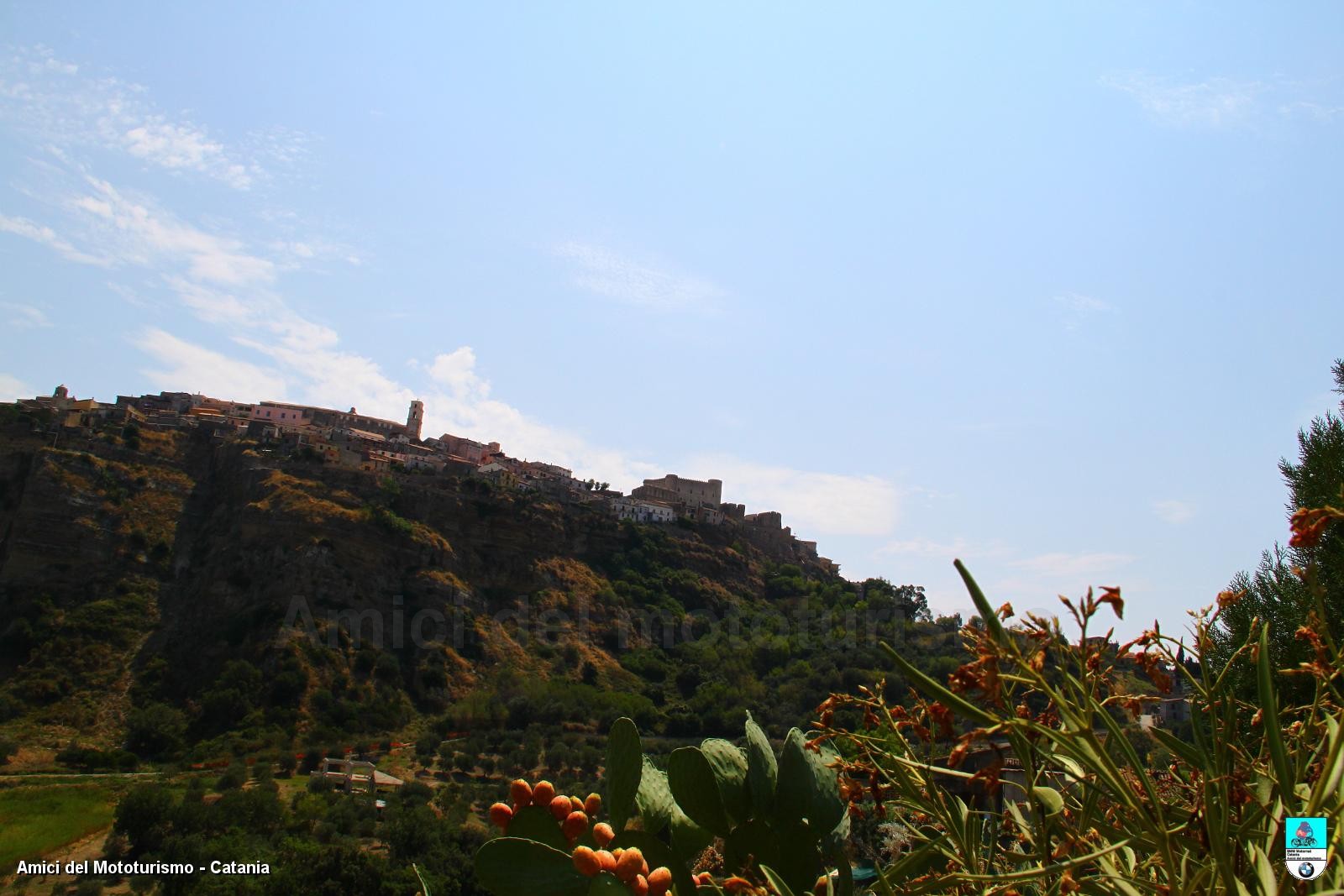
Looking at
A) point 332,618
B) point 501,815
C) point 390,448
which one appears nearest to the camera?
point 501,815

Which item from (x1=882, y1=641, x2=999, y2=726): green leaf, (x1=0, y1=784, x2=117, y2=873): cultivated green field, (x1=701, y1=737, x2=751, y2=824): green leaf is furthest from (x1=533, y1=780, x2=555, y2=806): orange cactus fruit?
(x1=0, y1=784, x2=117, y2=873): cultivated green field

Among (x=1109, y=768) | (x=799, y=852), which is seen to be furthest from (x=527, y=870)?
(x=1109, y=768)

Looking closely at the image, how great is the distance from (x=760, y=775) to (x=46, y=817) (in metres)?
26.1

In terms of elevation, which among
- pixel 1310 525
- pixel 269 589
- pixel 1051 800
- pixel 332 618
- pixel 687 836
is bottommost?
pixel 332 618

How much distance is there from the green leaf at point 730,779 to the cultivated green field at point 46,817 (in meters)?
22.5

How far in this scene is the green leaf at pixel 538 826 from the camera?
1725 millimetres

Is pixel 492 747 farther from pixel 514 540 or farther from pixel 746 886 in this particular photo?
pixel 746 886

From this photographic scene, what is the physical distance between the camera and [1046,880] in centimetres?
135

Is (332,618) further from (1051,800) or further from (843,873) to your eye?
(1051,800)

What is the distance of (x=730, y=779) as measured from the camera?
6.95 feet

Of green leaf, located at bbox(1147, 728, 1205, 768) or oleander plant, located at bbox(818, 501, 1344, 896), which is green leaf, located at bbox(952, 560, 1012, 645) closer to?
oleander plant, located at bbox(818, 501, 1344, 896)

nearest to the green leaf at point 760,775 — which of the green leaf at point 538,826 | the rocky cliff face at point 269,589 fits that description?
the green leaf at point 538,826

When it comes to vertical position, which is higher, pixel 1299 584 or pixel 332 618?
pixel 1299 584

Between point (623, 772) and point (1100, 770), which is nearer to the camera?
point (1100, 770)
